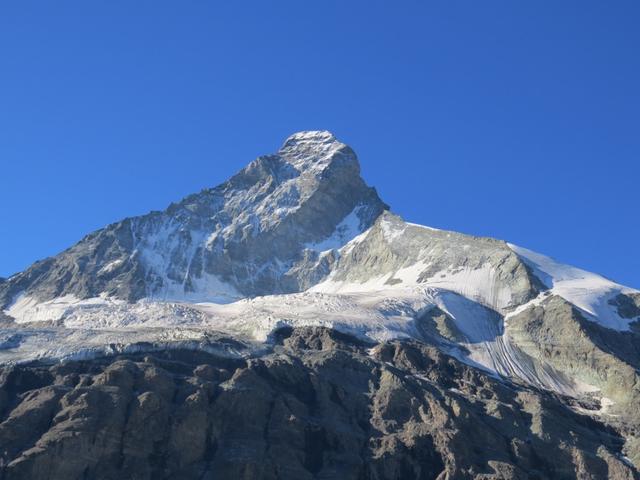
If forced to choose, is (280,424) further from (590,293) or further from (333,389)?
(590,293)

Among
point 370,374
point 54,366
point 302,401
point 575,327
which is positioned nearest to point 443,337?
point 575,327

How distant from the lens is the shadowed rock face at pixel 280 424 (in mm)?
108500

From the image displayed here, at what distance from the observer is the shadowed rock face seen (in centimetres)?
10850

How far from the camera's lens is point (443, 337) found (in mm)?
169375

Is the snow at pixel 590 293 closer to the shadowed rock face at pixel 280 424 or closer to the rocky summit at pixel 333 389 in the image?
the rocky summit at pixel 333 389

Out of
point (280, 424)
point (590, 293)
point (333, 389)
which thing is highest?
point (590, 293)

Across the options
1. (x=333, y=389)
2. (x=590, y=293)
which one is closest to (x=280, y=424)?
(x=333, y=389)

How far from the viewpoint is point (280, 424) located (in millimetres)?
117500

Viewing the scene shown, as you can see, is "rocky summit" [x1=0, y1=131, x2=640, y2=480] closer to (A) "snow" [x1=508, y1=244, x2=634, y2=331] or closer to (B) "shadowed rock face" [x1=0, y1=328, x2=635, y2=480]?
(B) "shadowed rock face" [x1=0, y1=328, x2=635, y2=480]

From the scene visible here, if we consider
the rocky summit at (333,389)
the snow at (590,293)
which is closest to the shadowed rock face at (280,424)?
the rocky summit at (333,389)

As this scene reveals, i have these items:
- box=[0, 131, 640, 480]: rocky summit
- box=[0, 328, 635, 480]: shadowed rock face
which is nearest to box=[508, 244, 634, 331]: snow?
box=[0, 131, 640, 480]: rocky summit

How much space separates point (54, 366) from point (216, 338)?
954 inches

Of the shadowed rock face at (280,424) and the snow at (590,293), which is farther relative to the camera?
the snow at (590,293)

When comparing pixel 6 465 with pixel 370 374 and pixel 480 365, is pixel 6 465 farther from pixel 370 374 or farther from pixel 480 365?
pixel 480 365
